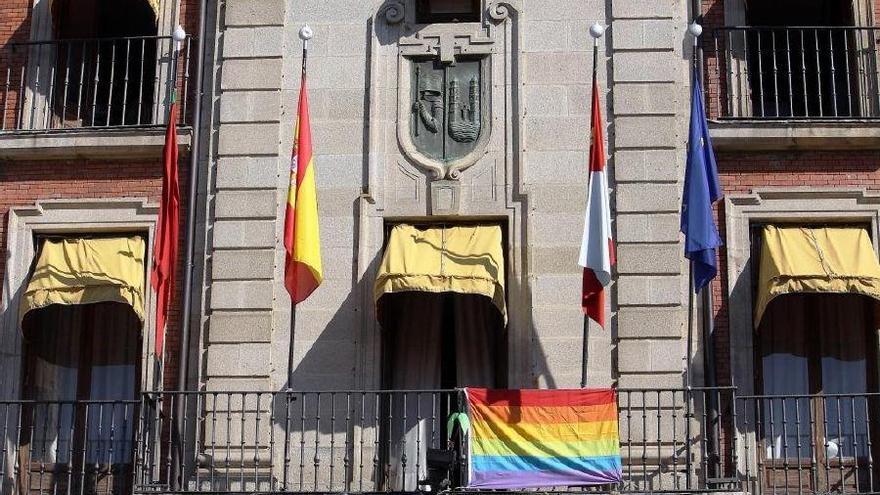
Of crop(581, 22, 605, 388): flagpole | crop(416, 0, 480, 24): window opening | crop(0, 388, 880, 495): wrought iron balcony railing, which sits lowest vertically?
crop(0, 388, 880, 495): wrought iron balcony railing

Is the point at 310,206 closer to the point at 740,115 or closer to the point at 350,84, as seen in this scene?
the point at 350,84

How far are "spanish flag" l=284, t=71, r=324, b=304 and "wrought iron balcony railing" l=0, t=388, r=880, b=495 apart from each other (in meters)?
1.10

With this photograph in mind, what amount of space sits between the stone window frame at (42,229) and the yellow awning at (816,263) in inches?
245

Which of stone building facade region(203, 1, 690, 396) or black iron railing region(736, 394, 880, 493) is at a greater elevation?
stone building facade region(203, 1, 690, 396)

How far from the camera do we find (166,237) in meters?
14.9

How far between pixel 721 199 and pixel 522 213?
2.00 meters

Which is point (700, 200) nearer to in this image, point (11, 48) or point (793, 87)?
point (793, 87)

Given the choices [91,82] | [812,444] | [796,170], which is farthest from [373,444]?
[91,82]

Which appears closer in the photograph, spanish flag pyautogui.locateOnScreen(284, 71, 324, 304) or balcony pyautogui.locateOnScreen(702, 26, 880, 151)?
spanish flag pyautogui.locateOnScreen(284, 71, 324, 304)

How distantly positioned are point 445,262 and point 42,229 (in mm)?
4376

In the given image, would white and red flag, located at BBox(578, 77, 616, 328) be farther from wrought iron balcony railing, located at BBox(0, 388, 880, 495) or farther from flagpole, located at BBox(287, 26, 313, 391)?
flagpole, located at BBox(287, 26, 313, 391)

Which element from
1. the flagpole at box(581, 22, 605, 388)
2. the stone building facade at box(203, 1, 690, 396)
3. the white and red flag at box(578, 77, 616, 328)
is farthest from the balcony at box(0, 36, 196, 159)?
the white and red flag at box(578, 77, 616, 328)

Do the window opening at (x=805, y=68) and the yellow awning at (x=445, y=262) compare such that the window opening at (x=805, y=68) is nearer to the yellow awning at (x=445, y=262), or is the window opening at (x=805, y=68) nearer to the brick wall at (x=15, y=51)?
the yellow awning at (x=445, y=262)

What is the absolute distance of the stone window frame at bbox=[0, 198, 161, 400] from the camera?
15.8 meters
